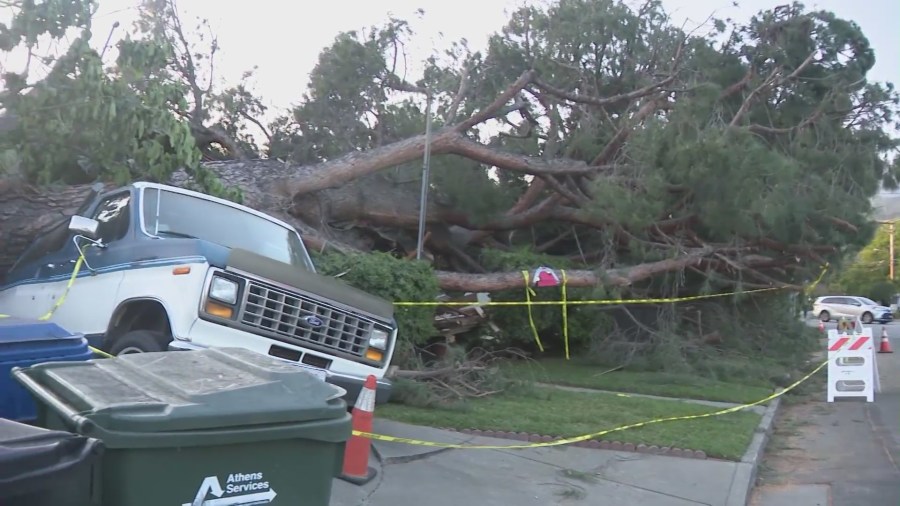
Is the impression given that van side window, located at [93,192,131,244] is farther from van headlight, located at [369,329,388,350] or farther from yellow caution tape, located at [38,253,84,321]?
van headlight, located at [369,329,388,350]

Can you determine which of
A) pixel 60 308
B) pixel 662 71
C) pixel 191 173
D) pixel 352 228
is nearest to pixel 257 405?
pixel 60 308

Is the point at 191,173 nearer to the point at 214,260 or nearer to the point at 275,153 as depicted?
the point at 214,260

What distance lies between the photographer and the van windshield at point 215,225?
715 cm

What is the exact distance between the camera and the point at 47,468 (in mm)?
2740

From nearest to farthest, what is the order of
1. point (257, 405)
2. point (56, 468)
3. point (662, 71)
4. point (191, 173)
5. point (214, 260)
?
point (56, 468) < point (257, 405) < point (214, 260) < point (191, 173) < point (662, 71)

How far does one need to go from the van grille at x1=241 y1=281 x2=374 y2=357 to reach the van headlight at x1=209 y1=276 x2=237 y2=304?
114 mm

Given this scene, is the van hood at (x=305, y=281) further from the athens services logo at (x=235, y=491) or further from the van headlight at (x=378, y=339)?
the athens services logo at (x=235, y=491)

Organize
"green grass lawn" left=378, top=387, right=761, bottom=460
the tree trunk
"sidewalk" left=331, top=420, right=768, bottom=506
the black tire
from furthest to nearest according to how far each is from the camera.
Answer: the tree trunk, "green grass lawn" left=378, top=387, right=761, bottom=460, "sidewalk" left=331, top=420, right=768, bottom=506, the black tire

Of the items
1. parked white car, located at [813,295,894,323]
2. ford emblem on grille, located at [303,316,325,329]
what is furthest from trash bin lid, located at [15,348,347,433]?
parked white car, located at [813,295,894,323]

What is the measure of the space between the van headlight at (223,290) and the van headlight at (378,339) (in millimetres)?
1348

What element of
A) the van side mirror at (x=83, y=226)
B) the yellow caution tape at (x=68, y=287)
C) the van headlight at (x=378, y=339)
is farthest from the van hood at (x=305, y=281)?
the yellow caution tape at (x=68, y=287)

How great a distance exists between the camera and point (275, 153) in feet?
61.0

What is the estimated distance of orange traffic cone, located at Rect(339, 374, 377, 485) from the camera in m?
6.34

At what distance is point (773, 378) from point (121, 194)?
10.9 m
